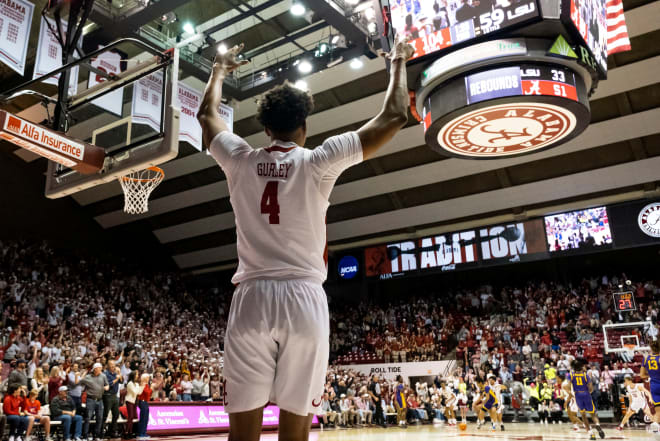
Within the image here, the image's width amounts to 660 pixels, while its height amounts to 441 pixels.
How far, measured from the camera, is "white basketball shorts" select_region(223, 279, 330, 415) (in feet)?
5.80

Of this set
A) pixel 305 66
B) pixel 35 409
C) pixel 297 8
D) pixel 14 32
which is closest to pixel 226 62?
pixel 14 32

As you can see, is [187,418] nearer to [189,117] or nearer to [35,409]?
[35,409]

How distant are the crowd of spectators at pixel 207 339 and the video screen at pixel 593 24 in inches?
399

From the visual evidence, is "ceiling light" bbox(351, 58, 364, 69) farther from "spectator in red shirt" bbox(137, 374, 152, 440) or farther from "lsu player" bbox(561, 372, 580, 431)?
"spectator in red shirt" bbox(137, 374, 152, 440)

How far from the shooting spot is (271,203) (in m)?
1.95

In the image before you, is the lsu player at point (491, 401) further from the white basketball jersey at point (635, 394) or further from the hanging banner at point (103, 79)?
the hanging banner at point (103, 79)

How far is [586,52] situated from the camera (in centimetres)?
736

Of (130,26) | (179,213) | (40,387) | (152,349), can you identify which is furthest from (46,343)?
(179,213)

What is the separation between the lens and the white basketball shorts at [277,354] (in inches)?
69.6

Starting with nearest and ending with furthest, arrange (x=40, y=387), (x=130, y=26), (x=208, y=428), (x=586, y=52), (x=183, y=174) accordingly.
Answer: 1. (x=586, y=52)
2. (x=40, y=387)
3. (x=130, y=26)
4. (x=208, y=428)
5. (x=183, y=174)

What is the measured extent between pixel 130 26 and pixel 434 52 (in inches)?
310

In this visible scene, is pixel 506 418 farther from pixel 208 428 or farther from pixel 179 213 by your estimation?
pixel 179 213

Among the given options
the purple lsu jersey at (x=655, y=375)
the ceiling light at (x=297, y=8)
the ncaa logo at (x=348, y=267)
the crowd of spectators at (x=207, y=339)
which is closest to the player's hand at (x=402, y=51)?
the purple lsu jersey at (x=655, y=375)

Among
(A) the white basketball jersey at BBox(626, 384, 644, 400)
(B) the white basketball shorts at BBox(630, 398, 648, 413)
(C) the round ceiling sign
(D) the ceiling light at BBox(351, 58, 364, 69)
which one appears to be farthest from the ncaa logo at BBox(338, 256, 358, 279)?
(C) the round ceiling sign
